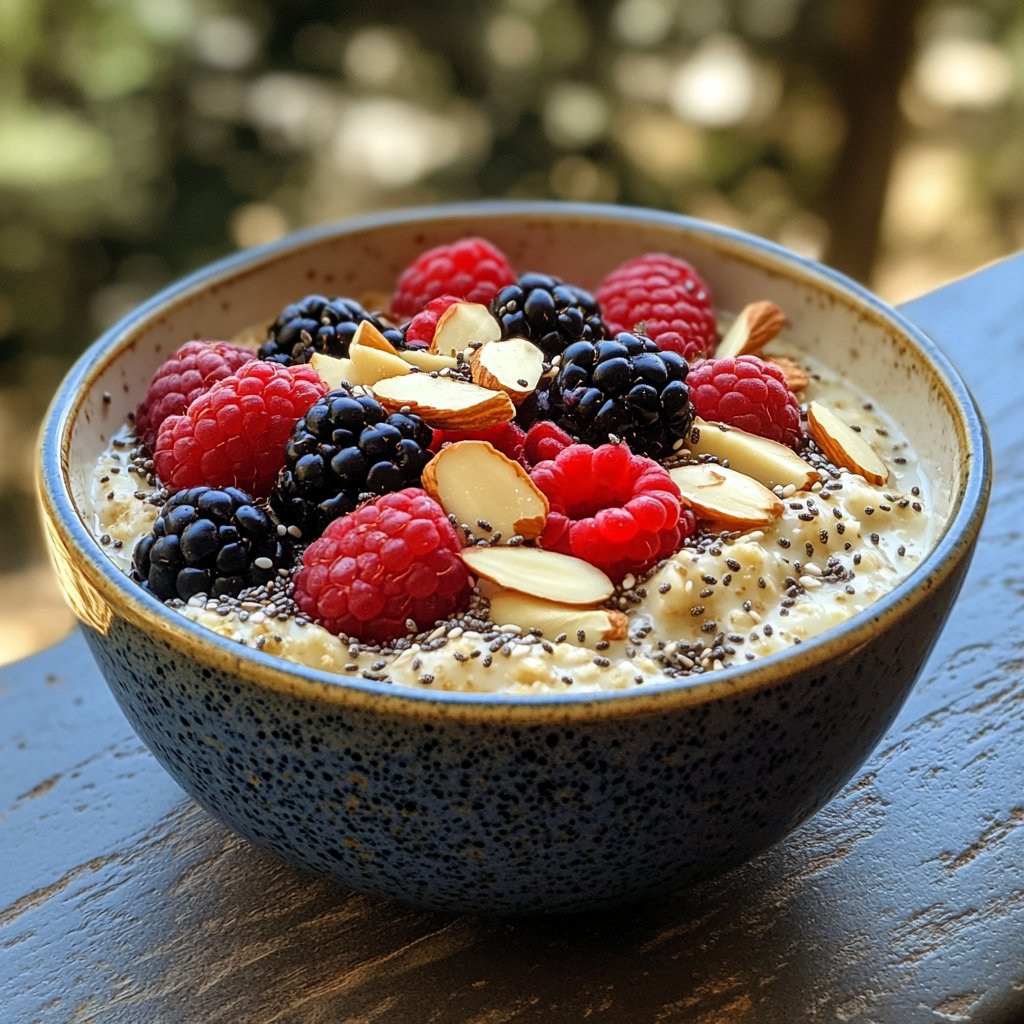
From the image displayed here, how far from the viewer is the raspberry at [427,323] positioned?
1374 mm

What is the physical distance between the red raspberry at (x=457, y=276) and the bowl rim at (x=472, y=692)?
196mm

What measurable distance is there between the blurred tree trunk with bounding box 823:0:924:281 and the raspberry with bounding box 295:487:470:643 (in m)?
2.65

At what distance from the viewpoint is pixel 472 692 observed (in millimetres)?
965

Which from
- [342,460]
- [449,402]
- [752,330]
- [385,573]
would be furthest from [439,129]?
[385,573]

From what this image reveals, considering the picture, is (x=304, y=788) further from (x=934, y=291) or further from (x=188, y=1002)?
(x=934, y=291)

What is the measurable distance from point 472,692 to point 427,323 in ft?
1.79

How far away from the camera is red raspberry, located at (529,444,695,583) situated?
3.56ft

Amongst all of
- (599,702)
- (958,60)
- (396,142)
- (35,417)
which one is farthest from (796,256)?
(958,60)

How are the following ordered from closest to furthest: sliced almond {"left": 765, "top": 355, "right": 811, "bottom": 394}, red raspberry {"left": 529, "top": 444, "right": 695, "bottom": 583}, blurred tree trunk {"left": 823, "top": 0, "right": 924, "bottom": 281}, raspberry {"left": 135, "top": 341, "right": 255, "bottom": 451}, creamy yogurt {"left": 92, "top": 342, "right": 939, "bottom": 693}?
creamy yogurt {"left": 92, "top": 342, "right": 939, "bottom": 693}
red raspberry {"left": 529, "top": 444, "right": 695, "bottom": 583}
raspberry {"left": 135, "top": 341, "right": 255, "bottom": 451}
sliced almond {"left": 765, "top": 355, "right": 811, "bottom": 394}
blurred tree trunk {"left": 823, "top": 0, "right": 924, "bottom": 281}

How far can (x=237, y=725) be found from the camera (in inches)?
36.7

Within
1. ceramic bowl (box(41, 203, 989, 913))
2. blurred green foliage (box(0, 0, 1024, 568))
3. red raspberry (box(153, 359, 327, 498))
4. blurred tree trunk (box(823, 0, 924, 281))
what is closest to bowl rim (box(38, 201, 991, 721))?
ceramic bowl (box(41, 203, 989, 913))

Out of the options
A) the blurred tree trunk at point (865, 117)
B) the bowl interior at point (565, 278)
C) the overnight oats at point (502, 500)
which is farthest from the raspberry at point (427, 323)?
the blurred tree trunk at point (865, 117)

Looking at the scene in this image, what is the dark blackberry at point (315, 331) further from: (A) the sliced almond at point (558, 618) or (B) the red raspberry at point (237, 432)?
(A) the sliced almond at point (558, 618)

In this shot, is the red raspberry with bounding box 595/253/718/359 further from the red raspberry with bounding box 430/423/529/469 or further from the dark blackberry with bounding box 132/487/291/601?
the dark blackberry with bounding box 132/487/291/601
